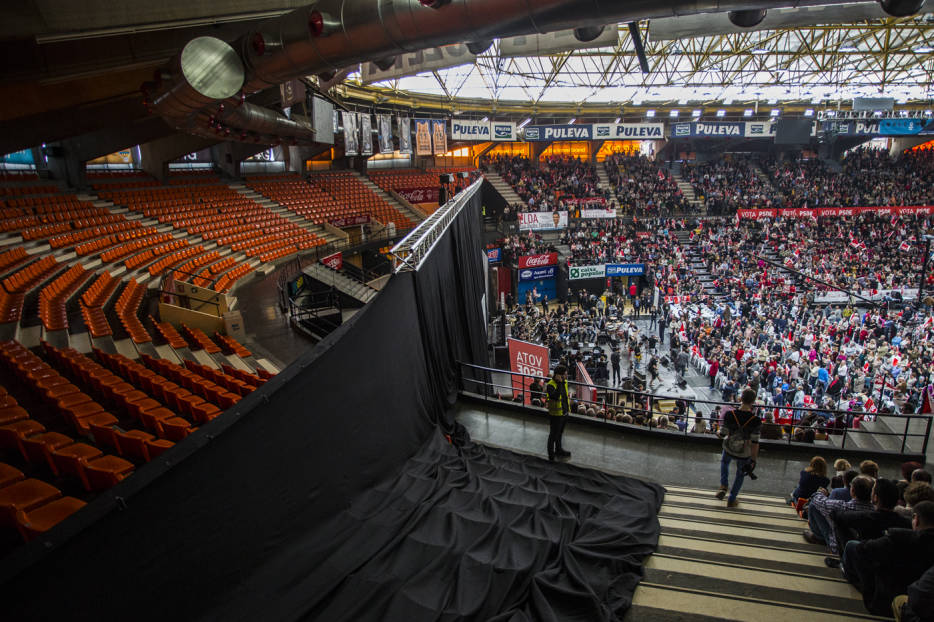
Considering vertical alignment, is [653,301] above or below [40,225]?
below

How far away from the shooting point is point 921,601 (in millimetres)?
2518

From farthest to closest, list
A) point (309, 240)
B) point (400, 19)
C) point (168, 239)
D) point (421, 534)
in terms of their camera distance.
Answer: point (309, 240), point (168, 239), point (400, 19), point (421, 534)

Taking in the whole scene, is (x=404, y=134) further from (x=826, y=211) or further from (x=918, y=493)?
(x=826, y=211)

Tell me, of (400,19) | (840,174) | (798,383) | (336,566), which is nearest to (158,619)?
(336,566)

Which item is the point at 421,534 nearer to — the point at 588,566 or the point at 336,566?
the point at 336,566

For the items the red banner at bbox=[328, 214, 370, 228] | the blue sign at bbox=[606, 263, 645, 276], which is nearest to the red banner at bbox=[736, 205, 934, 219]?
→ the blue sign at bbox=[606, 263, 645, 276]

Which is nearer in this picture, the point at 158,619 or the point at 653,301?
the point at 158,619

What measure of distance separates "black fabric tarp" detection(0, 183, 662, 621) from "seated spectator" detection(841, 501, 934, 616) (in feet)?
4.82

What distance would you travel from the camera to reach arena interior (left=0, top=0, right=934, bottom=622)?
10.3 feet

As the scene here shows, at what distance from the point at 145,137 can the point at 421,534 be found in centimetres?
1917

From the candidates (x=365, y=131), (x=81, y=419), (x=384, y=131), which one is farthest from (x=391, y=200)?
(x=81, y=419)

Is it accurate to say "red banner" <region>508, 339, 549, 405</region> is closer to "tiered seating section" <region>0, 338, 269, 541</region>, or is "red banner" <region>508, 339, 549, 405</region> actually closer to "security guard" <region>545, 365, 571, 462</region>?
"security guard" <region>545, 365, 571, 462</region>

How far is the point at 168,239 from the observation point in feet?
51.8

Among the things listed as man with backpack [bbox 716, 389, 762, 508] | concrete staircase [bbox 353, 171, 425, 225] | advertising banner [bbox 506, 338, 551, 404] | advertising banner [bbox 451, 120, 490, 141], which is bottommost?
advertising banner [bbox 506, 338, 551, 404]
